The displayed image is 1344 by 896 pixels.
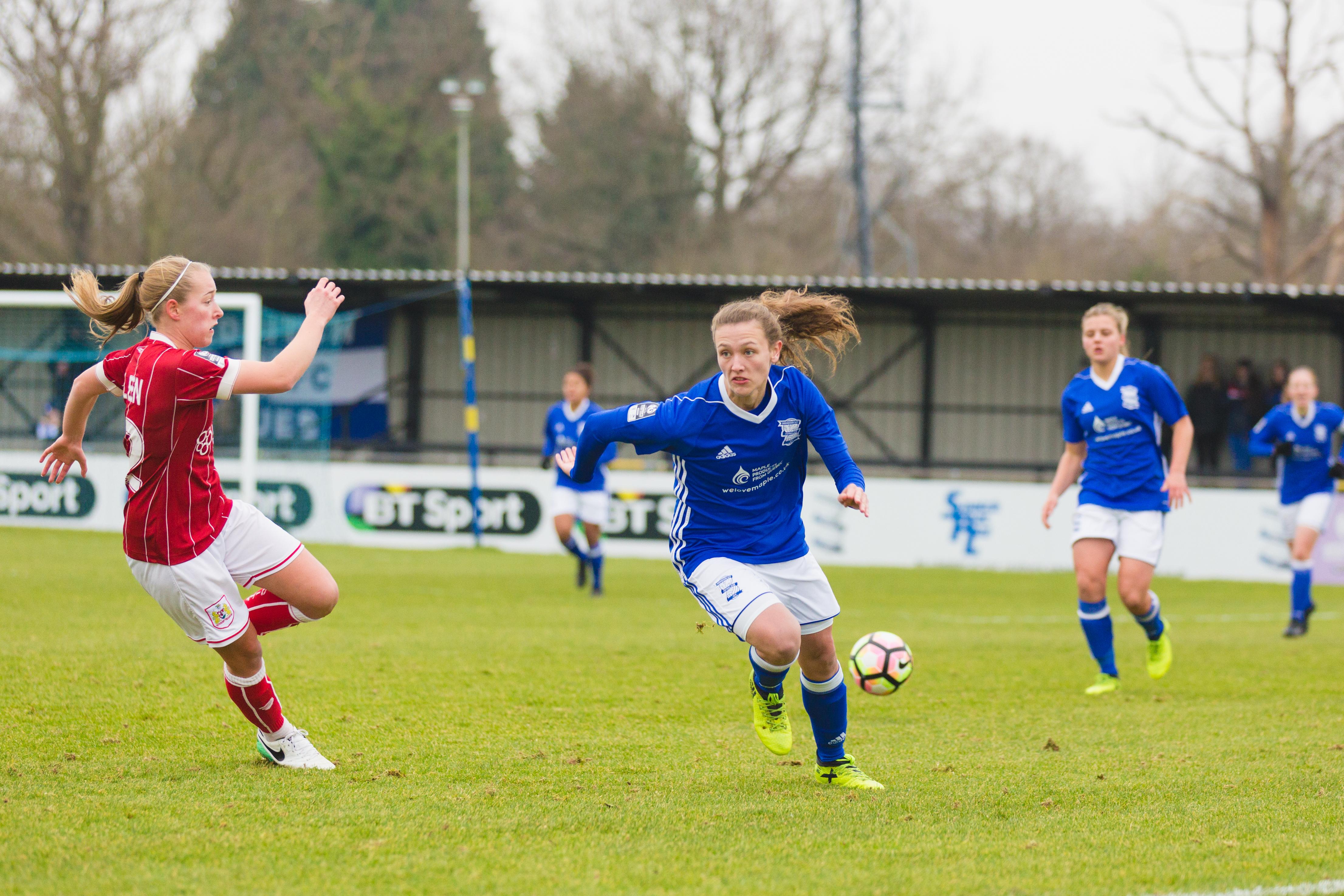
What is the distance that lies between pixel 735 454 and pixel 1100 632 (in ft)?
11.9

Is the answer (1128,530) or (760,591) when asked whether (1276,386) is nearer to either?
(1128,530)

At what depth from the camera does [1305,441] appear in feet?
34.2

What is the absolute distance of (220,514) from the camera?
458 cm

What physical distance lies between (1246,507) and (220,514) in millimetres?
14116

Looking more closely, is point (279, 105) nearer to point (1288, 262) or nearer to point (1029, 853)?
point (1288, 262)

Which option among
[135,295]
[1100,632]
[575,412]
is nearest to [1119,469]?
[1100,632]

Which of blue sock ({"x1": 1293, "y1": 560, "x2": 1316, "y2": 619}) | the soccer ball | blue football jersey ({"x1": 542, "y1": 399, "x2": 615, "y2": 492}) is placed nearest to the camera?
the soccer ball

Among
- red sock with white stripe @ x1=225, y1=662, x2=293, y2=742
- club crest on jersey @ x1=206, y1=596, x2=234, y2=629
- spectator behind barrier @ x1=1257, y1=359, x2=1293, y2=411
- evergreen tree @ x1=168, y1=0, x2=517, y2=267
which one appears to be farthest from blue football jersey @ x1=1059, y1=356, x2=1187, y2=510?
evergreen tree @ x1=168, y1=0, x2=517, y2=267

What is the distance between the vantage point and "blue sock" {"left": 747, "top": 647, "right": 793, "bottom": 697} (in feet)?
15.3

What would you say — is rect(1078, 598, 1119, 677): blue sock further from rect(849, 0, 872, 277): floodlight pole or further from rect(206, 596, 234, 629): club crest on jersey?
rect(849, 0, 872, 277): floodlight pole

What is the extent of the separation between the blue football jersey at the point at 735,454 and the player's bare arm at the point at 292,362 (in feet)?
3.18

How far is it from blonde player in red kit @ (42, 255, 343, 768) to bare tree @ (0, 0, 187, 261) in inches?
973

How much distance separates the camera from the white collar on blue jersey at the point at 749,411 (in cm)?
456

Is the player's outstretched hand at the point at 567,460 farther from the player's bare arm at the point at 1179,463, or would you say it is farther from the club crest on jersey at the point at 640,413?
the player's bare arm at the point at 1179,463
